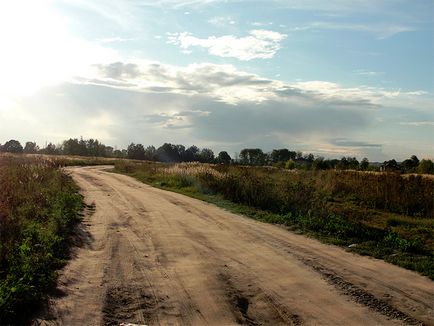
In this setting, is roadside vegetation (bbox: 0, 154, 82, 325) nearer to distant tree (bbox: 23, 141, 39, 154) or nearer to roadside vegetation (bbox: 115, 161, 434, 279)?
roadside vegetation (bbox: 115, 161, 434, 279)

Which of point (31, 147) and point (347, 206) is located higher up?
point (31, 147)

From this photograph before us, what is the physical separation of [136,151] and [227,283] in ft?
380

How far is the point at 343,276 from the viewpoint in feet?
27.5

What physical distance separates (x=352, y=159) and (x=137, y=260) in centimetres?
6121

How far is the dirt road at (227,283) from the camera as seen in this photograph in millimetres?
6344

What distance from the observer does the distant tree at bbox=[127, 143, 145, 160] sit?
121 meters

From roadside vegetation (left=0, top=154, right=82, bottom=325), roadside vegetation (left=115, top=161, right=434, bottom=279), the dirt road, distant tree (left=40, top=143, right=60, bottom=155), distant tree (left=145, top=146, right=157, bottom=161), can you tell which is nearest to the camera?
roadside vegetation (left=0, top=154, right=82, bottom=325)

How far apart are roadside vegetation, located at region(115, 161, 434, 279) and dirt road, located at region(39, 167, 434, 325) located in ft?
3.82

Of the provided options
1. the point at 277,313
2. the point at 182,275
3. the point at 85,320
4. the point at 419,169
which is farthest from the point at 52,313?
the point at 419,169

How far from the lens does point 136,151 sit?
121438 millimetres

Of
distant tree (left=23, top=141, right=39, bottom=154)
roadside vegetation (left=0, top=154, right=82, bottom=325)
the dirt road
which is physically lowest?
the dirt road

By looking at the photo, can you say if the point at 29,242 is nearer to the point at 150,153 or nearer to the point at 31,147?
the point at 31,147

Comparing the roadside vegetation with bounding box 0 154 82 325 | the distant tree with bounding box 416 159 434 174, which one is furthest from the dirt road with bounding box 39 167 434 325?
the distant tree with bounding box 416 159 434 174

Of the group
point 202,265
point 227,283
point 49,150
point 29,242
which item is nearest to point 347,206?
point 202,265
